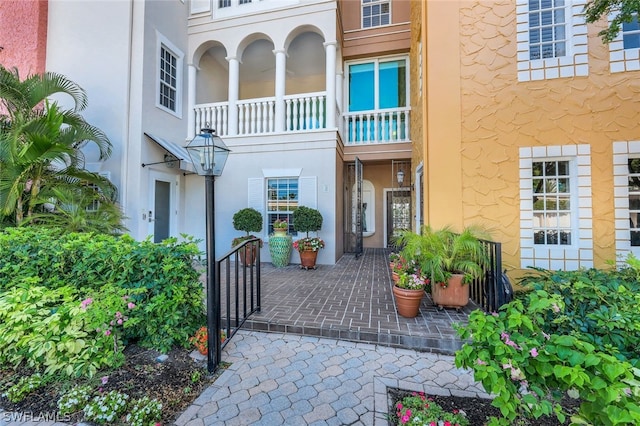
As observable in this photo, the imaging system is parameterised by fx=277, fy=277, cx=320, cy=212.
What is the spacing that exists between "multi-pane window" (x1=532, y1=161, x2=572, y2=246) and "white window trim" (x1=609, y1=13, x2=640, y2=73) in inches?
67.5

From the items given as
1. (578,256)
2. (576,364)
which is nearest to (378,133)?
(578,256)

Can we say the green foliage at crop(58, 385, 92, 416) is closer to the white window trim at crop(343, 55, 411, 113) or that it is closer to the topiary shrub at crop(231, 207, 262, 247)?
the topiary shrub at crop(231, 207, 262, 247)

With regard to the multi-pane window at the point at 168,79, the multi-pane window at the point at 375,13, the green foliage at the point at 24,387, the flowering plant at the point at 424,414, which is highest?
the multi-pane window at the point at 375,13

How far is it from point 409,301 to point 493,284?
1.25 meters

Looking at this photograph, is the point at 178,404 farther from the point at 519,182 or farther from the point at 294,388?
the point at 519,182

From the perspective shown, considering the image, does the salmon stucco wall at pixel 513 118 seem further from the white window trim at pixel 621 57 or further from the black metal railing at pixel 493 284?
the black metal railing at pixel 493 284

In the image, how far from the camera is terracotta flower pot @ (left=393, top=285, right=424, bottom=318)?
3.64m

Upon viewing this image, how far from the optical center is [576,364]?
1380 millimetres

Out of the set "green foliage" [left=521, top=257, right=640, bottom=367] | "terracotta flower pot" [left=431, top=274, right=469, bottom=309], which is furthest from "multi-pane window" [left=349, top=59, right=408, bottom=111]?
"green foliage" [left=521, top=257, right=640, bottom=367]

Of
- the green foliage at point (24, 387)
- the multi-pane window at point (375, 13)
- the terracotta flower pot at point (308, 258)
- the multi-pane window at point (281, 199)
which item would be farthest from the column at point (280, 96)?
the green foliage at point (24, 387)

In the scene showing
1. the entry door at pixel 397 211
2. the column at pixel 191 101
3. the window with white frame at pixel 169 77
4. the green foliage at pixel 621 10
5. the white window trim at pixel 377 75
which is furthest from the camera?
the entry door at pixel 397 211

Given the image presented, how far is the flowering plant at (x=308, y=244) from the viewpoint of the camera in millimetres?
6743

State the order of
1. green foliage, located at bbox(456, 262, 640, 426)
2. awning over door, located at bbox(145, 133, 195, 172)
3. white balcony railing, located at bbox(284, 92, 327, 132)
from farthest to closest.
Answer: white balcony railing, located at bbox(284, 92, 327, 132)
awning over door, located at bbox(145, 133, 195, 172)
green foliage, located at bbox(456, 262, 640, 426)

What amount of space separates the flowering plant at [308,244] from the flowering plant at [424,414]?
4.64m
